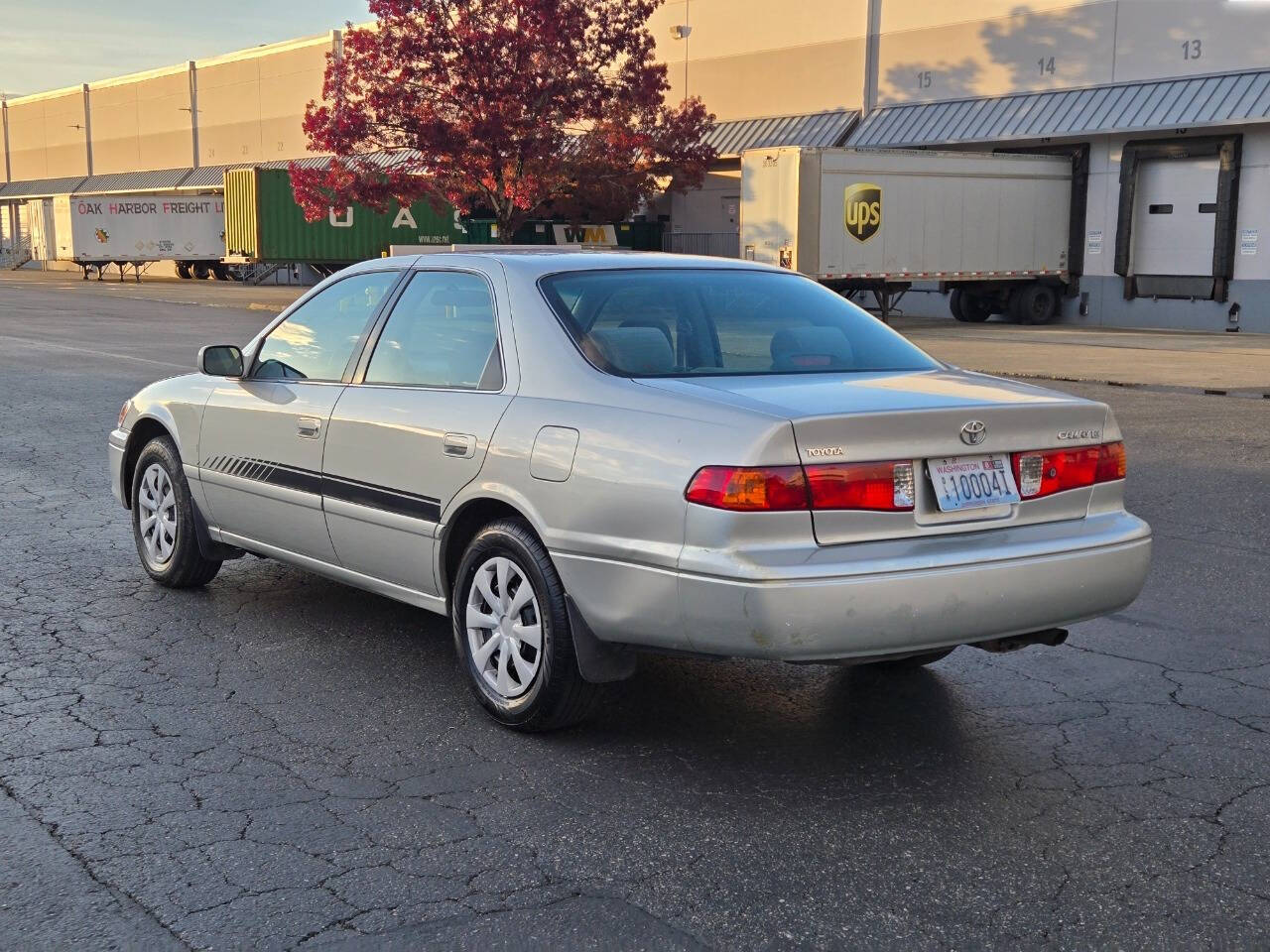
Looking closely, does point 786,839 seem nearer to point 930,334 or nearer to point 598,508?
point 598,508

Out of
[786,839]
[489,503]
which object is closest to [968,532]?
[786,839]

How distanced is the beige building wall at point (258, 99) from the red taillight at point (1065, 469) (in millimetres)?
55050

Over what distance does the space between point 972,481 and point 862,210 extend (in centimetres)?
2477

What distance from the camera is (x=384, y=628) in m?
6.09

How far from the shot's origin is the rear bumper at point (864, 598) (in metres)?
4.07

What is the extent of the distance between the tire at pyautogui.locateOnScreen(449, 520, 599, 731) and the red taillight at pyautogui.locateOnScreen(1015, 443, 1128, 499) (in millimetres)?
1500

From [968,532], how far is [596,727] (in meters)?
1.39

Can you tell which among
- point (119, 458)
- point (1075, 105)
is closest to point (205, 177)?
point (1075, 105)

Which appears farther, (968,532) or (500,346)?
(500,346)

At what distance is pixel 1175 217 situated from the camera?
101 ft

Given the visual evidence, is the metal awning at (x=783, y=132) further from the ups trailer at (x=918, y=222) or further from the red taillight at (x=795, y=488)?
the red taillight at (x=795, y=488)

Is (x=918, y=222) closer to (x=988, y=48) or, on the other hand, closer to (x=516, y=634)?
(x=988, y=48)

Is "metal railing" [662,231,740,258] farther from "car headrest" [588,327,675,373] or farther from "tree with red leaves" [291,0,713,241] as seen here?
"car headrest" [588,327,675,373]

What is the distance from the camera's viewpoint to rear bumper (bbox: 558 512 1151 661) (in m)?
4.07
